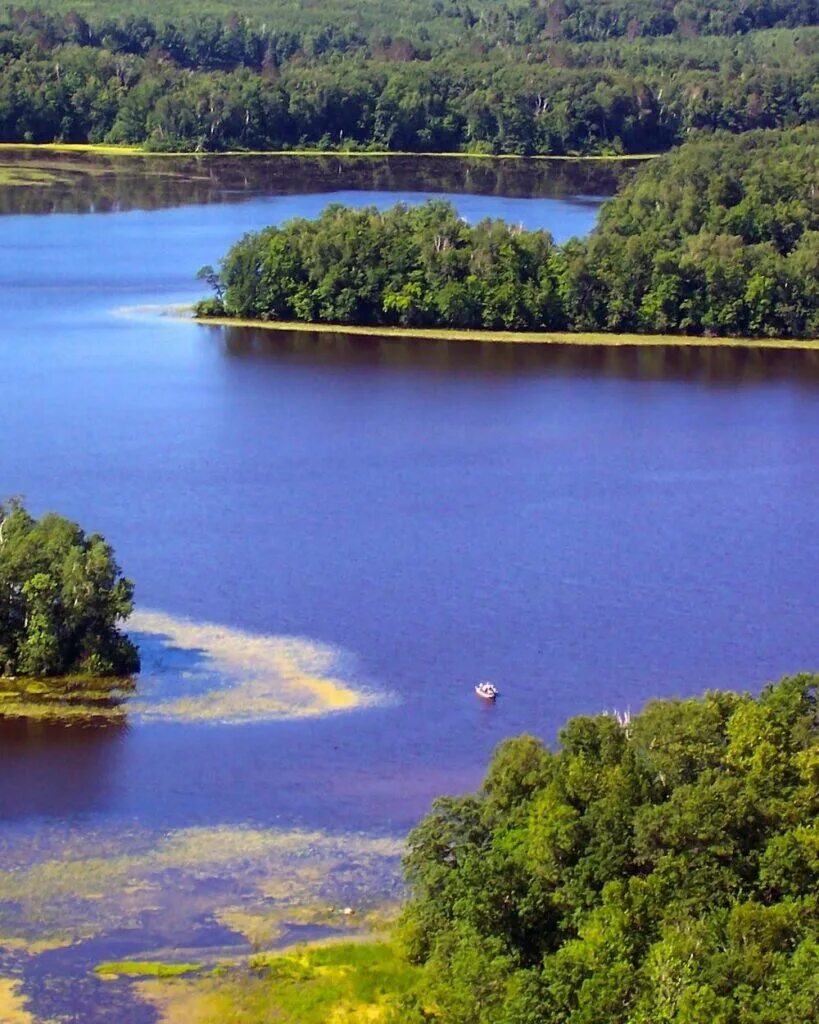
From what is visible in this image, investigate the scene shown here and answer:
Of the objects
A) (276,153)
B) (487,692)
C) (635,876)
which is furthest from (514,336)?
(276,153)

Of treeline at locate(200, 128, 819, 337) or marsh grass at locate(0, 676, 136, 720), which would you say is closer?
marsh grass at locate(0, 676, 136, 720)

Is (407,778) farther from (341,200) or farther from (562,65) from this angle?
(562,65)

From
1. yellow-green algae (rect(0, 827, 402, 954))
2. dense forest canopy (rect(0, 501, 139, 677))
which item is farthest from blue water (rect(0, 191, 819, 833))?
dense forest canopy (rect(0, 501, 139, 677))

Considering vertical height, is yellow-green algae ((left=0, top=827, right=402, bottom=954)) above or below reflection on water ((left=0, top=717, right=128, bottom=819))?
below

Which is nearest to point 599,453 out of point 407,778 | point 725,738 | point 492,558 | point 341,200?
point 492,558

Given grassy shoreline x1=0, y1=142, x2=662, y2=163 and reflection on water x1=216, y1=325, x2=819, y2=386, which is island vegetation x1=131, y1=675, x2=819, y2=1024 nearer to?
reflection on water x1=216, y1=325, x2=819, y2=386

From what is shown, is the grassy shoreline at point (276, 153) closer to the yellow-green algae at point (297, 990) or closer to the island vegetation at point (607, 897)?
the island vegetation at point (607, 897)
